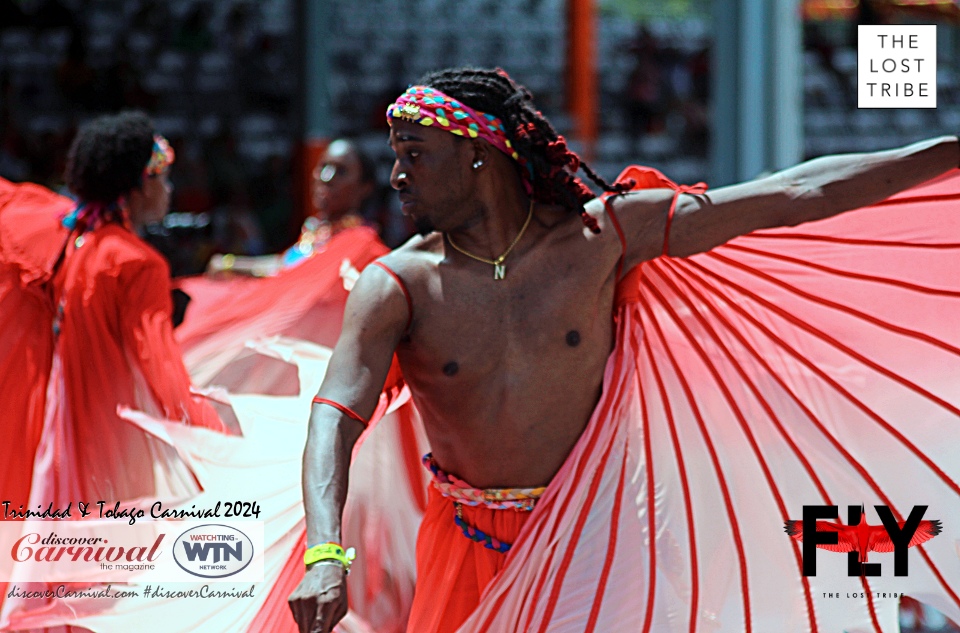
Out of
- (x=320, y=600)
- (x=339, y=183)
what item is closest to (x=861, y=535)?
(x=320, y=600)

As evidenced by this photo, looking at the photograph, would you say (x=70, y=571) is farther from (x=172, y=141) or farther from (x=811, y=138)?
(x=811, y=138)

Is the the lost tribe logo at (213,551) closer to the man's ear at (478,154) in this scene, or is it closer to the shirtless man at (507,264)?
the shirtless man at (507,264)

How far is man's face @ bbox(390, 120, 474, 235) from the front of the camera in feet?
8.61

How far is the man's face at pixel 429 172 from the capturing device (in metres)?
2.62

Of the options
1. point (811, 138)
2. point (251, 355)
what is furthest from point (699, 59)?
point (251, 355)

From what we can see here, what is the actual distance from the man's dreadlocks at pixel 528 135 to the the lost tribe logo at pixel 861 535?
98 cm

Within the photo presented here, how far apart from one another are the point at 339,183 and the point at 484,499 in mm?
3424

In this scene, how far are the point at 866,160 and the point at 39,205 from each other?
9.05ft

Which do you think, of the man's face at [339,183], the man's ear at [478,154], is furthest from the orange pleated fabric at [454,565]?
the man's face at [339,183]

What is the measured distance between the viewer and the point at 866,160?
8.98 feet

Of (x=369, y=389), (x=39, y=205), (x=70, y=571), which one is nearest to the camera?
(x=369, y=389)

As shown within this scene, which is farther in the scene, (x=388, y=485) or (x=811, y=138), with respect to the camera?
(x=811, y=138)

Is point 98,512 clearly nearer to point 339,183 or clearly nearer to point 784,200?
point 784,200

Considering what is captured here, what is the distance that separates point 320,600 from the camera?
2090 mm
